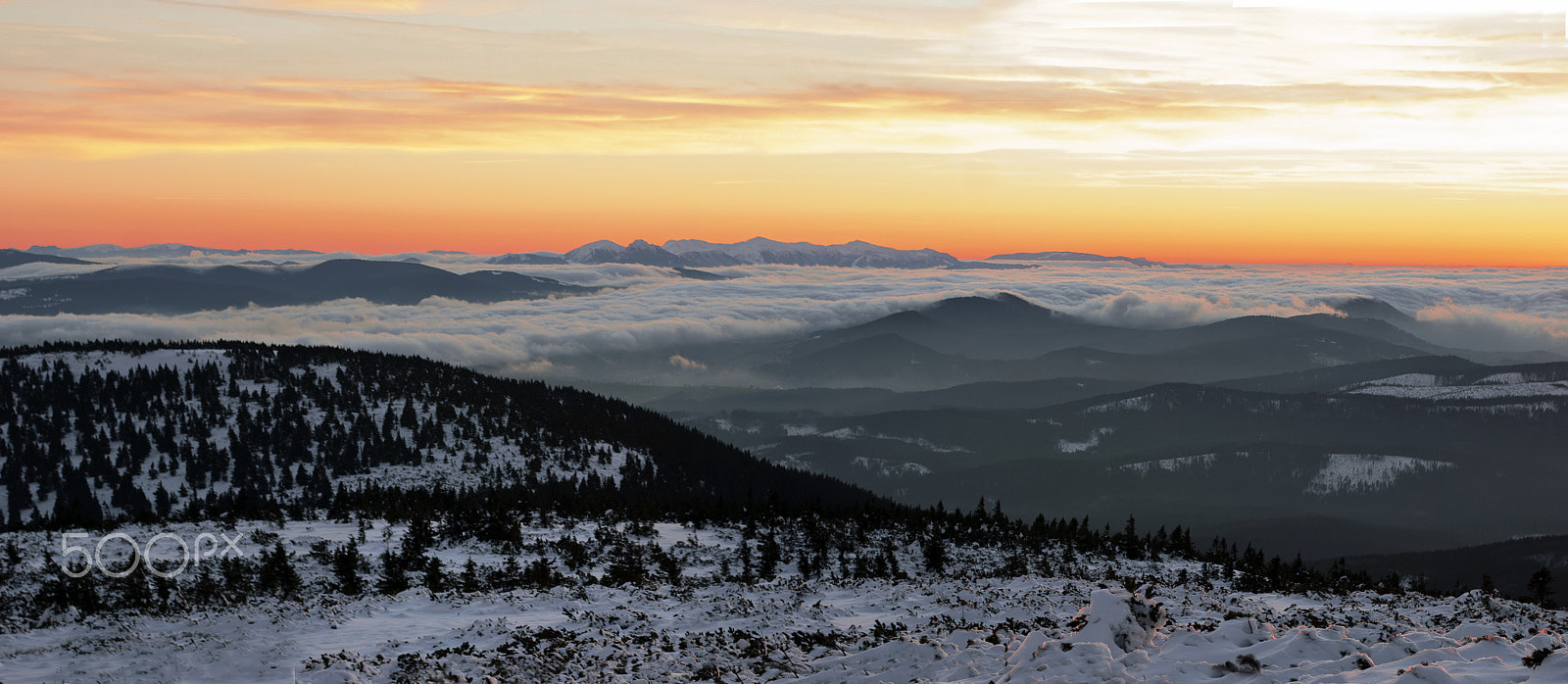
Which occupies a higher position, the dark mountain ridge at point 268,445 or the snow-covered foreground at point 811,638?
the snow-covered foreground at point 811,638

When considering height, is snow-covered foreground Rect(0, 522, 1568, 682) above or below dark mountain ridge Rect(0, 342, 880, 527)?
above

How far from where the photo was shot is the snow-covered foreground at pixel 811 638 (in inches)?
856

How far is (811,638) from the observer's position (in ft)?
99.3

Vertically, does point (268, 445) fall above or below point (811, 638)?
below

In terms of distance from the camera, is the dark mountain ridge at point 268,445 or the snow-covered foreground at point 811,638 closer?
the snow-covered foreground at point 811,638

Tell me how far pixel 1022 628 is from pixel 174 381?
708 ft

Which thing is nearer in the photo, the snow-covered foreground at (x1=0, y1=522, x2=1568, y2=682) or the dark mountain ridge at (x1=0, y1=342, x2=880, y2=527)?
the snow-covered foreground at (x1=0, y1=522, x2=1568, y2=682)

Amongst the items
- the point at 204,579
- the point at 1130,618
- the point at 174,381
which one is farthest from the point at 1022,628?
the point at 174,381

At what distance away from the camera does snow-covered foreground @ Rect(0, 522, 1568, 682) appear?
21734 millimetres

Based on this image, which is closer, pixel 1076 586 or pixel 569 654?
pixel 569 654

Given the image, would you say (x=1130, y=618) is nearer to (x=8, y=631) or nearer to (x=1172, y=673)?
(x=1172, y=673)

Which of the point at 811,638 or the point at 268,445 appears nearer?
the point at 811,638

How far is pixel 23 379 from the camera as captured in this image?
7505 inches

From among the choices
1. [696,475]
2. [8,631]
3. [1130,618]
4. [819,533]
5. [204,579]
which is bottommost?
[696,475]
